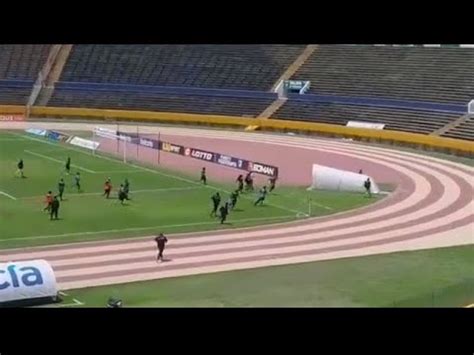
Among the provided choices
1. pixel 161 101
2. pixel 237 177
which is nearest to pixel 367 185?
pixel 237 177

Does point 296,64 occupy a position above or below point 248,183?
above

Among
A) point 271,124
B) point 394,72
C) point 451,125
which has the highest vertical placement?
point 394,72

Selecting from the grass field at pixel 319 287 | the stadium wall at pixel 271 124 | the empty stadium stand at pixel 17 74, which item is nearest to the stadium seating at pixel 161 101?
the stadium wall at pixel 271 124

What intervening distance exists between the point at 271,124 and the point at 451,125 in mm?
8153

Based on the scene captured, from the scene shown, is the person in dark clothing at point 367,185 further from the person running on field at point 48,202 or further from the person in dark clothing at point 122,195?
the person running on field at point 48,202

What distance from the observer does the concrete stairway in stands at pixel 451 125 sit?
35.7 m

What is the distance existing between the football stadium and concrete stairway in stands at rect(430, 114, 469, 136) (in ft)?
0.48

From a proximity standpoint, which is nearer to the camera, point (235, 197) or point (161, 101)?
point (235, 197)

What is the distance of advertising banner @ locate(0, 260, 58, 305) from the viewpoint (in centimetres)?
1364

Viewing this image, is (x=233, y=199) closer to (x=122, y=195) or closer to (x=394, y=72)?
(x=122, y=195)

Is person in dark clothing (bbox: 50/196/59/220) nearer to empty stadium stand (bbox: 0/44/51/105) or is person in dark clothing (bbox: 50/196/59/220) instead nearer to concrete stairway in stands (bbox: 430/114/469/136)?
concrete stairway in stands (bbox: 430/114/469/136)

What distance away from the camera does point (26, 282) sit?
13852 millimetres
